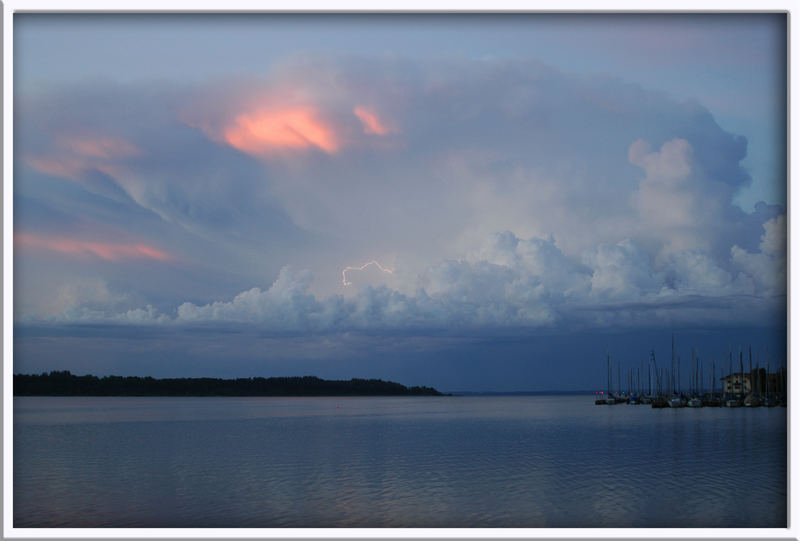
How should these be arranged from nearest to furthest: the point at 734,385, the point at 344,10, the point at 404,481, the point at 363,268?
the point at 344,10
the point at 404,481
the point at 363,268
the point at 734,385

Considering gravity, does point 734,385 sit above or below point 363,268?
below

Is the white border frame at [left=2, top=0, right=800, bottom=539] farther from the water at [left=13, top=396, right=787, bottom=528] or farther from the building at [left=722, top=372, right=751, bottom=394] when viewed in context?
the building at [left=722, top=372, right=751, bottom=394]

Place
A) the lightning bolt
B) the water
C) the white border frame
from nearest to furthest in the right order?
the white border frame, the water, the lightning bolt

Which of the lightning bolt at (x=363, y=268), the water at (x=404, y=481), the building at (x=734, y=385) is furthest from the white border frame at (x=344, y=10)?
the building at (x=734, y=385)

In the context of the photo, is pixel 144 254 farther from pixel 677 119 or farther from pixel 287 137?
pixel 677 119

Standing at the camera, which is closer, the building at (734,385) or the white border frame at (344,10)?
the white border frame at (344,10)

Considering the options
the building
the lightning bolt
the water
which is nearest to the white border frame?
the water

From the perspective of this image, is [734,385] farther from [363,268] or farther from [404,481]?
[404,481]

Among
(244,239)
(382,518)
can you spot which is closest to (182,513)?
(382,518)

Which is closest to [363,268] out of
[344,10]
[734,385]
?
[344,10]

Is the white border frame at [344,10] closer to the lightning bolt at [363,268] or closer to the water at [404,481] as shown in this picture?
the water at [404,481]

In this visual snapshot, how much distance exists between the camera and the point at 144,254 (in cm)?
1365

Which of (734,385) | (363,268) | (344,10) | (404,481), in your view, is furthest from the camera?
(734,385)

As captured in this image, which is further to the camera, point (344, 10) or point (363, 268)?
point (363, 268)
